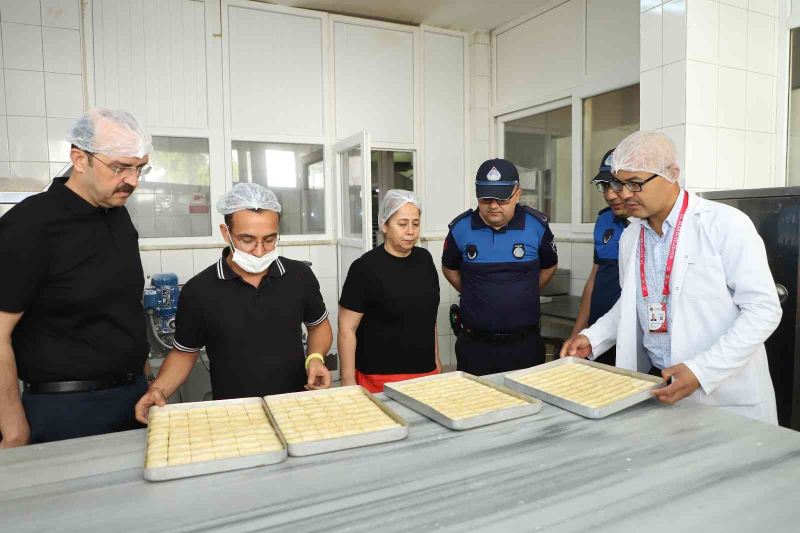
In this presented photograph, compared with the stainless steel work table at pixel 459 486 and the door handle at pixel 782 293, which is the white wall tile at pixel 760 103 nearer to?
the door handle at pixel 782 293

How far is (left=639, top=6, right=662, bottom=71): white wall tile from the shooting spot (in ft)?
8.79

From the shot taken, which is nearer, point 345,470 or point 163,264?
point 345,470

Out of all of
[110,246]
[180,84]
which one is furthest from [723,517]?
[180,84]

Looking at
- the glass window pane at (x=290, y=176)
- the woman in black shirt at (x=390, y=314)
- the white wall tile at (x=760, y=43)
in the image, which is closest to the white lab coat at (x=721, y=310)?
the woman in black shirt at (x=390, y=314)

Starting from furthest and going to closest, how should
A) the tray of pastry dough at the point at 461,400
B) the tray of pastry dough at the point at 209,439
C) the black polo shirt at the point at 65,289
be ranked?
the black polo shirt at the point at 65,289, the tray of pastry dough at the point at 461,400, the tray of pastry dough at the point at 209,439

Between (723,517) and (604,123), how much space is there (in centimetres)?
346

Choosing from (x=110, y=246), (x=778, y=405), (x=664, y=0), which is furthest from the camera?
(x=664, y=0)

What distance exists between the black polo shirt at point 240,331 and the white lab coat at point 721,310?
1.13 meters

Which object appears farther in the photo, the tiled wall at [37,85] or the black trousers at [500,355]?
→ the tiled wall at [37,85]

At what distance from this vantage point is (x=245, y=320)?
1.79 m

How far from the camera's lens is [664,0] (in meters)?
2.63

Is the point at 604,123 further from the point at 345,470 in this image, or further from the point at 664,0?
the point at 345,470

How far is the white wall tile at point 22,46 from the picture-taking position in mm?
3480

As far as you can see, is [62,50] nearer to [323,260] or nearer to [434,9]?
[323,260]
